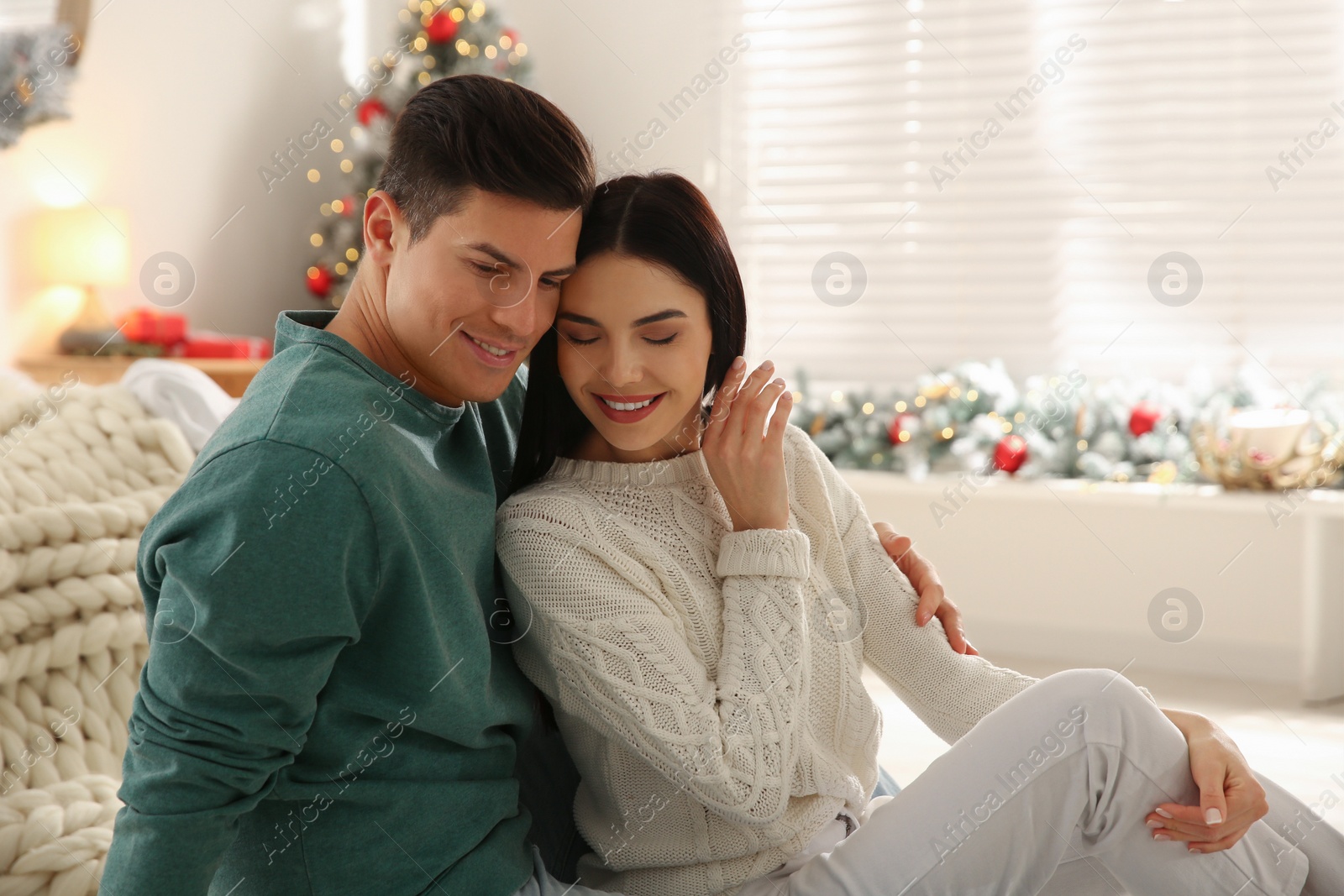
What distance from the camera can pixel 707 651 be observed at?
129 centimetres

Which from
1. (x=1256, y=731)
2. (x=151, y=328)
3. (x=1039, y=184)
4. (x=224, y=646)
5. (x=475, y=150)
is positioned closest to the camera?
(x=224, y=646)

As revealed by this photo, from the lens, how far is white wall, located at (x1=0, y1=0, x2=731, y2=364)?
3500 millimetres

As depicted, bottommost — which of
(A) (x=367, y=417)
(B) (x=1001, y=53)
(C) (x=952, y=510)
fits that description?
(C) (x=952, y=510)

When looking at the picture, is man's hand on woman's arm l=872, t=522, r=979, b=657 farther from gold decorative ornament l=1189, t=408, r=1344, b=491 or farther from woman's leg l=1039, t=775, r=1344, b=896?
gold decorative ornament l=1189, t=408, r=1344, b=491

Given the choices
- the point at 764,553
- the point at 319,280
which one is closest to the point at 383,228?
the point at 764,553

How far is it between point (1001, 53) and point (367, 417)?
11.7 feet

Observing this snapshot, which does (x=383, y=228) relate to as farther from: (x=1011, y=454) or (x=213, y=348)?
(x=1011, y=454)

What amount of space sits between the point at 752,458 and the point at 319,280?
10.5ft

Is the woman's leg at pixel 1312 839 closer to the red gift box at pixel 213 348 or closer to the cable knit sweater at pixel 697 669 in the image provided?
the cable knit sweater at pixel 697 669

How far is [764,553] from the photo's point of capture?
129 centimetres

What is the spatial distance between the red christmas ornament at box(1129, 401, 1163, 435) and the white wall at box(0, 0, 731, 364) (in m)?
1.91

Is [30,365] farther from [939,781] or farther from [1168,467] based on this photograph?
[1168,467]

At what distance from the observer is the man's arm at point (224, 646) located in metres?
0.94

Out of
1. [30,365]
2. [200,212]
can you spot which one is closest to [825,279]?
[200,212]
